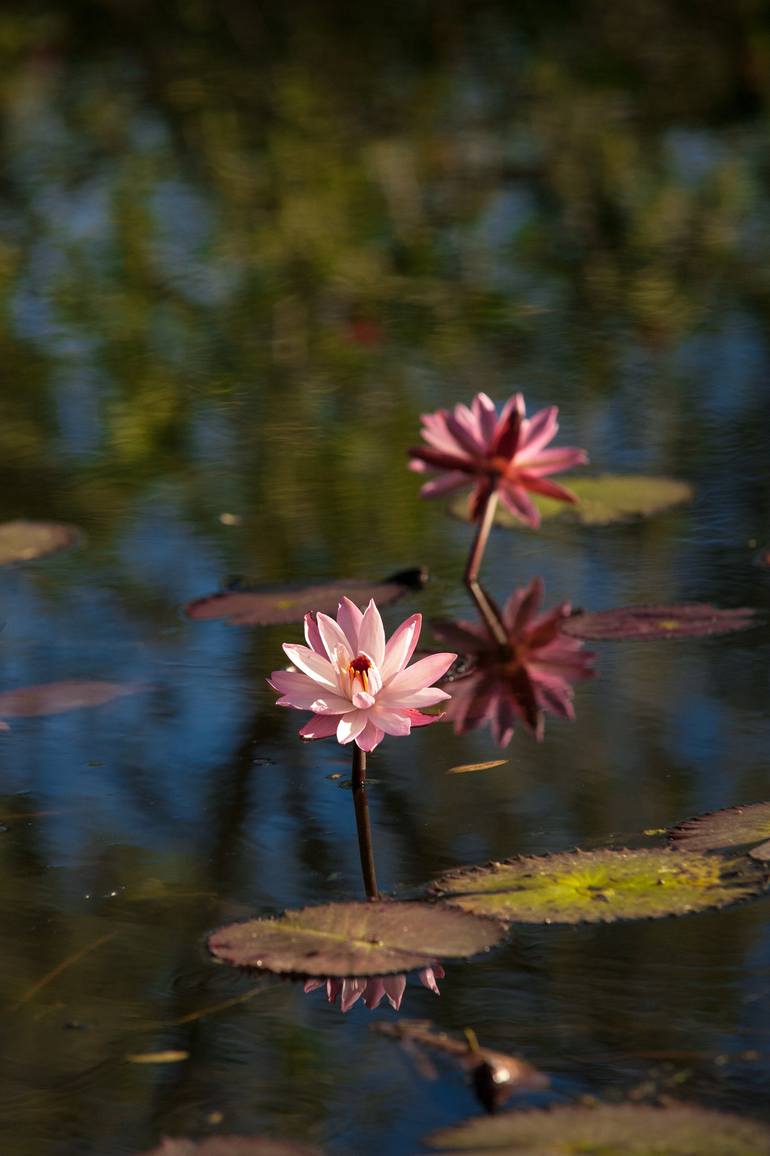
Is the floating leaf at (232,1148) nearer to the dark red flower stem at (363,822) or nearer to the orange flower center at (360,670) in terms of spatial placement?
the dark red flower stem at (363,822)

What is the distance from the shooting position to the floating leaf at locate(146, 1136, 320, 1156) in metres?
1.04

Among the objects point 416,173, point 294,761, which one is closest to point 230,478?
point 294,761

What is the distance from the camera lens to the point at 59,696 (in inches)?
72.8

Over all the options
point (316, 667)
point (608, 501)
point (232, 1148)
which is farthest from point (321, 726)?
point (608, 501)

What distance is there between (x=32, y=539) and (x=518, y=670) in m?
0.84

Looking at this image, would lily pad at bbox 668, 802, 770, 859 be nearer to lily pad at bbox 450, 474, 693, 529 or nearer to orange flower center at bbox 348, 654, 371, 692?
orange flower center at bbox 348, 654, 371, 692

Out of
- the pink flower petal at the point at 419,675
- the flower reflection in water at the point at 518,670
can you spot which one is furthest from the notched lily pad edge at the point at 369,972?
the flower reflection in water at the point at 518,670

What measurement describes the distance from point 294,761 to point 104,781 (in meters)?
0.19

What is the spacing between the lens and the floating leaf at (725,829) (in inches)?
55.0

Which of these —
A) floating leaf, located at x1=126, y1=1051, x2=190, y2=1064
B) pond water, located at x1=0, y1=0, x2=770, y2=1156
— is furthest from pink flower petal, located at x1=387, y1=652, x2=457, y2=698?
floating leaf, located at x1=126, y1=1051, x2=190, y2=1064

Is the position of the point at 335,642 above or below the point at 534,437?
below

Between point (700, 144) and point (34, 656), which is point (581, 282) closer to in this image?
point (700, 144)

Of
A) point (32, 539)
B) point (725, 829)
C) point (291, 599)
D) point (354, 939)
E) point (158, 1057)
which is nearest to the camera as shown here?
point (158, 1057)

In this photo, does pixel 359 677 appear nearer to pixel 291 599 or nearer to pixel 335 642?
pixel 335 642
